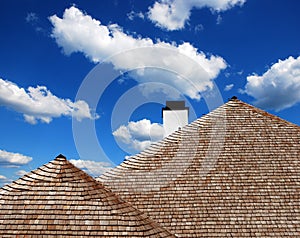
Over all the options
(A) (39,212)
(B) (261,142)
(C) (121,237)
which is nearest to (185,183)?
(B) (261,142)

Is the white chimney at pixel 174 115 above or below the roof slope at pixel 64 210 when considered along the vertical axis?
above

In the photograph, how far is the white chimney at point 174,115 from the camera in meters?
16.4

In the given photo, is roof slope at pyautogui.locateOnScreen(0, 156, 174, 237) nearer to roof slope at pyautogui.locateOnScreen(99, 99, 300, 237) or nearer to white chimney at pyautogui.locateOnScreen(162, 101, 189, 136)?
roof slope at pyautogui.locateOnScreen(99, 99, 300, 237)

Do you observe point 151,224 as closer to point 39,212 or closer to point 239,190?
point 39,212

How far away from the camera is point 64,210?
6.26 meters

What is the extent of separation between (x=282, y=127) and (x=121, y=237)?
8001 millimetres

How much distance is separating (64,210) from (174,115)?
37.4 ft

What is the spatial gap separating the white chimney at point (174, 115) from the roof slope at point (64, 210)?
9.63 m

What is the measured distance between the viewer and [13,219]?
20.1 feet

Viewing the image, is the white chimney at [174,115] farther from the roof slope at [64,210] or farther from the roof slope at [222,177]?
the roof slope at [64,210]

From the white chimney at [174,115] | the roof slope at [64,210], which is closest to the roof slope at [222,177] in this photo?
the roof slope at [64,210]

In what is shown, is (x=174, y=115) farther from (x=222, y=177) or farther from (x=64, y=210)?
(x=64, y=210)

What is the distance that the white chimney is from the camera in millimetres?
16391

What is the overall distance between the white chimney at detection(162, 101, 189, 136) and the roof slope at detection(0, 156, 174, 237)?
379 inches
